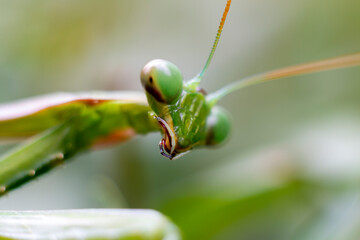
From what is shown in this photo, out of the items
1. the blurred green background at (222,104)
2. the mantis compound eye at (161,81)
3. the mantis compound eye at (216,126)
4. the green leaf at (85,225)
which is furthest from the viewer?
the blurred green background at (222,104)

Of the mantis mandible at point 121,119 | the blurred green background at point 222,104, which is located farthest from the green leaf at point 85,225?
the blurred green background at point 222,104

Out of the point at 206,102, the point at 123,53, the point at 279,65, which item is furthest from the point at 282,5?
the point at 206,102

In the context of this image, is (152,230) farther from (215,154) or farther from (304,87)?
Result: (304,87)

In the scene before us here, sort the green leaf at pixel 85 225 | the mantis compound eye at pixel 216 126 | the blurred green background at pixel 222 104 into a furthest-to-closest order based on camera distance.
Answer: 1. the blurred green background at pixel 222 104
2. the mantis compound eye at pixel 216 126
3. the green leaf at pixel 85 225

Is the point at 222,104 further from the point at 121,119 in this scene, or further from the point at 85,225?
the point at 85,225

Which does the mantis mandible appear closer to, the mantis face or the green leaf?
the mantis face

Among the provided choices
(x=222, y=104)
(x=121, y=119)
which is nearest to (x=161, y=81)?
(x=121, y=119)

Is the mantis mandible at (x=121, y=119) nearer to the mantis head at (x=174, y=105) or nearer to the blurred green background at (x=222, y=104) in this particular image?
the mantis head at (x=174, y=105)

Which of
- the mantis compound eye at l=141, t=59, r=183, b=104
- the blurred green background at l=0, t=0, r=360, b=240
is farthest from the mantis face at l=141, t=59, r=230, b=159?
the blurred green background at l=0, t=0, r=360, b=240

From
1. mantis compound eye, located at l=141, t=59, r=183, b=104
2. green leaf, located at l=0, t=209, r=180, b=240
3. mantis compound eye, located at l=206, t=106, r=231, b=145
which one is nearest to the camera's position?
green leaf, located at l=0, t=209, r=180, b=240
